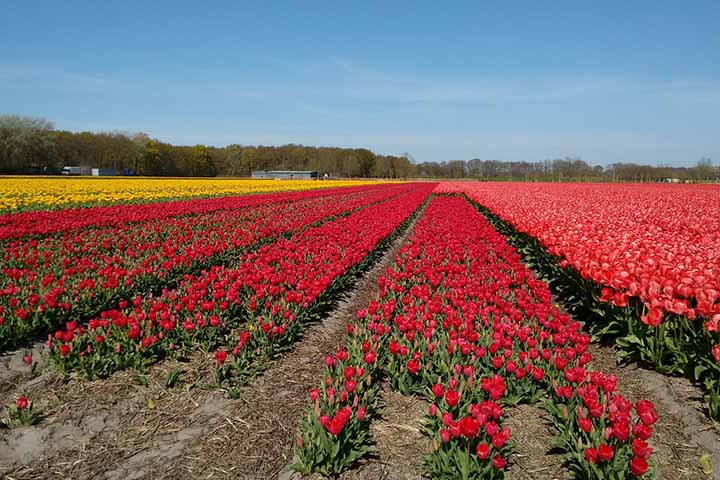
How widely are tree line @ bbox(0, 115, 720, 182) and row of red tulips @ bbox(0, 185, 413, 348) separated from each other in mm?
65013

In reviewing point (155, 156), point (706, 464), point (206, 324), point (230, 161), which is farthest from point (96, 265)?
point (230, 161)

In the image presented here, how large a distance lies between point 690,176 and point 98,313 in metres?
117

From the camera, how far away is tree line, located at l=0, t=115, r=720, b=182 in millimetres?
61500

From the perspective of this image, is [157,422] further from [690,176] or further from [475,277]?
[690,176]

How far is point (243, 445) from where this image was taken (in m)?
3.40

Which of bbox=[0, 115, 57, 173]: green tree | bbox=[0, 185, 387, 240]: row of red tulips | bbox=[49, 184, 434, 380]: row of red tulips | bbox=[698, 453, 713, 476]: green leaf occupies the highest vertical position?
bbox=[0, 115, 57, 173]: green tree

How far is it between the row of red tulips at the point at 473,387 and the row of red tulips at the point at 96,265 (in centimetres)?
374

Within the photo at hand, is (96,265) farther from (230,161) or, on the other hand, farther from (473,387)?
(230,161)

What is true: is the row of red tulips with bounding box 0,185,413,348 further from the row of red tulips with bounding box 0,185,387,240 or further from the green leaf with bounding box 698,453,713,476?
the green leaf with bounding box 698,453,713,476

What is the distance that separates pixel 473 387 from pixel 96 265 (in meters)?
6.84

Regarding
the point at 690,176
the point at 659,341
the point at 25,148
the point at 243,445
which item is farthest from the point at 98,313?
the point at 690,176

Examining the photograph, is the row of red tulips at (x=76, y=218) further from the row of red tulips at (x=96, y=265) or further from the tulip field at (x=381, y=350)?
the tulip field at (x=381, y=350)

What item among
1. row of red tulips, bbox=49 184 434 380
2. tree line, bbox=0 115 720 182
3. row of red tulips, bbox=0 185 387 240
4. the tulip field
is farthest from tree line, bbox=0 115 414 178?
row of red tulips, bbox=49 184 434 380

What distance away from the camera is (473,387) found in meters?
3.46
